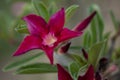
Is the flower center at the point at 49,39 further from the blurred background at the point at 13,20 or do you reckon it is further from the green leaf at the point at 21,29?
the blurred background at the point at 13,20

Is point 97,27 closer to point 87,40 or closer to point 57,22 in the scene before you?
point 87,40

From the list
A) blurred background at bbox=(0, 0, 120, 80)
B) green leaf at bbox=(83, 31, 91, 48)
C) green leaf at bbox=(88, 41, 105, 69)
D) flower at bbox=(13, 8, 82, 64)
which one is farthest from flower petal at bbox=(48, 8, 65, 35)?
blurred background at bbox=(0, 0, 120, 80)

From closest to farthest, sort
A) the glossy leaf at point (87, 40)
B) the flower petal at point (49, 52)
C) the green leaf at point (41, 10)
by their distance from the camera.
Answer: the flower petal at point (49, 52), the green leaf at point (41, 10), the glossy leaf at point (87, 40)

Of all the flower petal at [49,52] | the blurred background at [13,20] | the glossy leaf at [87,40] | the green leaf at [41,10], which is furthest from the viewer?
the blurred background at [13,20]

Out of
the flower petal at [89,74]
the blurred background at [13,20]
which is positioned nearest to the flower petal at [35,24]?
the flower petal at [89,74]

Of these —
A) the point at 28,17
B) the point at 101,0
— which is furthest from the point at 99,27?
the point at 101,0

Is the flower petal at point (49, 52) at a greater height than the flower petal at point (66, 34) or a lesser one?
lesser
